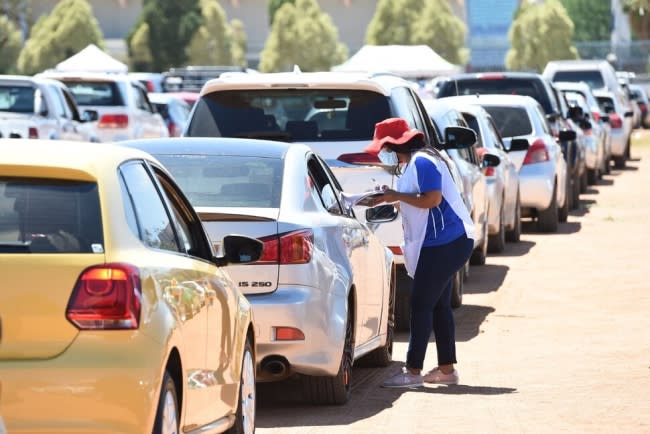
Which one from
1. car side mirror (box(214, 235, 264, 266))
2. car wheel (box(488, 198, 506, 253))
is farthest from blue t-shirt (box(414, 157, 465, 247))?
car wheel (box(488, 198, 506, 253))

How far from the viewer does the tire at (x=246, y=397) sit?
8.19m

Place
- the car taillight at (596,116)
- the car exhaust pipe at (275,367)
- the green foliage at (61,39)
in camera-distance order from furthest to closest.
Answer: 1. the green foliage at (61,39)
2. the car taillight at (596,116)
3. the car exhaust pipe at (275,367)

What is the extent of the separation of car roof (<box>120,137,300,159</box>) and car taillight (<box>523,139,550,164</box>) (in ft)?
40.1

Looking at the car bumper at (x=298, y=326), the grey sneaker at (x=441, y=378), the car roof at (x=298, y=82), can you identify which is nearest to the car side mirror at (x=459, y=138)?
the car roof at (x=298, y=82)

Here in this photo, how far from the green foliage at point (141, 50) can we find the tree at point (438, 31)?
15487 mm

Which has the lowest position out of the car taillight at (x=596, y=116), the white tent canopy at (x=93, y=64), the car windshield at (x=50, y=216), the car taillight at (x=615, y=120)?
the white tent canopy at (x=93, y=64)

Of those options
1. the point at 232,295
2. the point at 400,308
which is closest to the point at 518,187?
the point at 400,308

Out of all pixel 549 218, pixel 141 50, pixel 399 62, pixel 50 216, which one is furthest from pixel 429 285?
pixel 141 50

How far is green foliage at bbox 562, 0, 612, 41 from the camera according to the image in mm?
151875

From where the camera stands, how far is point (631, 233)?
79.5 ft

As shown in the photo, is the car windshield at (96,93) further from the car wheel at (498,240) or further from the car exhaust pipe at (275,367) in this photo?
the car exhaust pipe at (275,367)

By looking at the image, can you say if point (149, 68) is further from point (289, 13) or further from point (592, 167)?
point (592, 167)

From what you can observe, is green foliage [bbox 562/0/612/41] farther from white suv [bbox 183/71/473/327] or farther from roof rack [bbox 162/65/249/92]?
white suv [bbox 183/71/473/327]

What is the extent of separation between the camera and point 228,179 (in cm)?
1034
